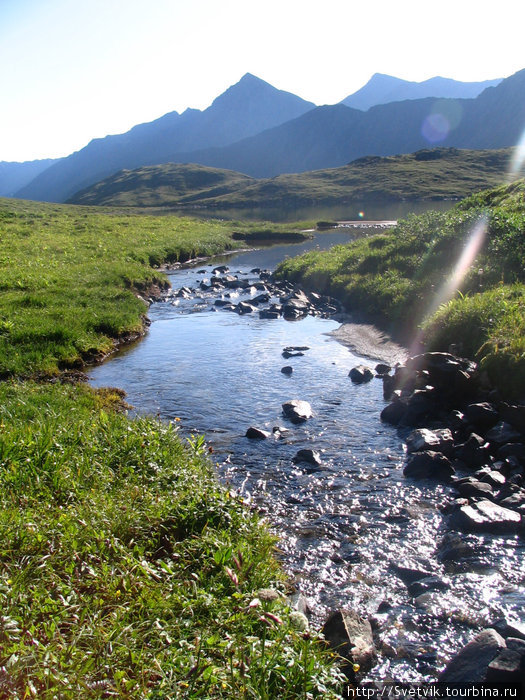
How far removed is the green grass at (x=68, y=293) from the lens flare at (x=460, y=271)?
1297cm

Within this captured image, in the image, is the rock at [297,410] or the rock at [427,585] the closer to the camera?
the rock at [427,585]

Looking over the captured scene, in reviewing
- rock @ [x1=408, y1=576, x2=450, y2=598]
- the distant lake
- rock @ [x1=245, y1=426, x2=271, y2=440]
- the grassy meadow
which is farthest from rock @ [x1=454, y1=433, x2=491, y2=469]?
the distant lake

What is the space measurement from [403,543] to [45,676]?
6.01 meters

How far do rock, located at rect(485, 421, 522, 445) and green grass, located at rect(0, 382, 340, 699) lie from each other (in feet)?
21.3

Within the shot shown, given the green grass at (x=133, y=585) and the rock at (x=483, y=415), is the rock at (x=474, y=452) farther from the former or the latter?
the green grass at (x=133, y=585)

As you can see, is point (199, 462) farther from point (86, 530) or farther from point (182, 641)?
point (182, 641)

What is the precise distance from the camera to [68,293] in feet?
79.7

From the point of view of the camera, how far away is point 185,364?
19031 millimetres

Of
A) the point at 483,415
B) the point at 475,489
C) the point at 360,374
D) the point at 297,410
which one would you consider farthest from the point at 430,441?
the point at 360,374

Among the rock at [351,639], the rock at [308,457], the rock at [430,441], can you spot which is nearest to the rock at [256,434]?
the rock at [308,457]

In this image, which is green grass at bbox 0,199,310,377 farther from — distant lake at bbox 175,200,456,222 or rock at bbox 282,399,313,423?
distant lake at bbox 175,200,456,222

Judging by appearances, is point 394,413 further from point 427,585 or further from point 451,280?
point 451,280

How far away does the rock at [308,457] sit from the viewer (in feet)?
37.4

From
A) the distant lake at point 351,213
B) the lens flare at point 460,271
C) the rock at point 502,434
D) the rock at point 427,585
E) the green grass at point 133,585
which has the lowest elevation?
the rock at point 427,585
